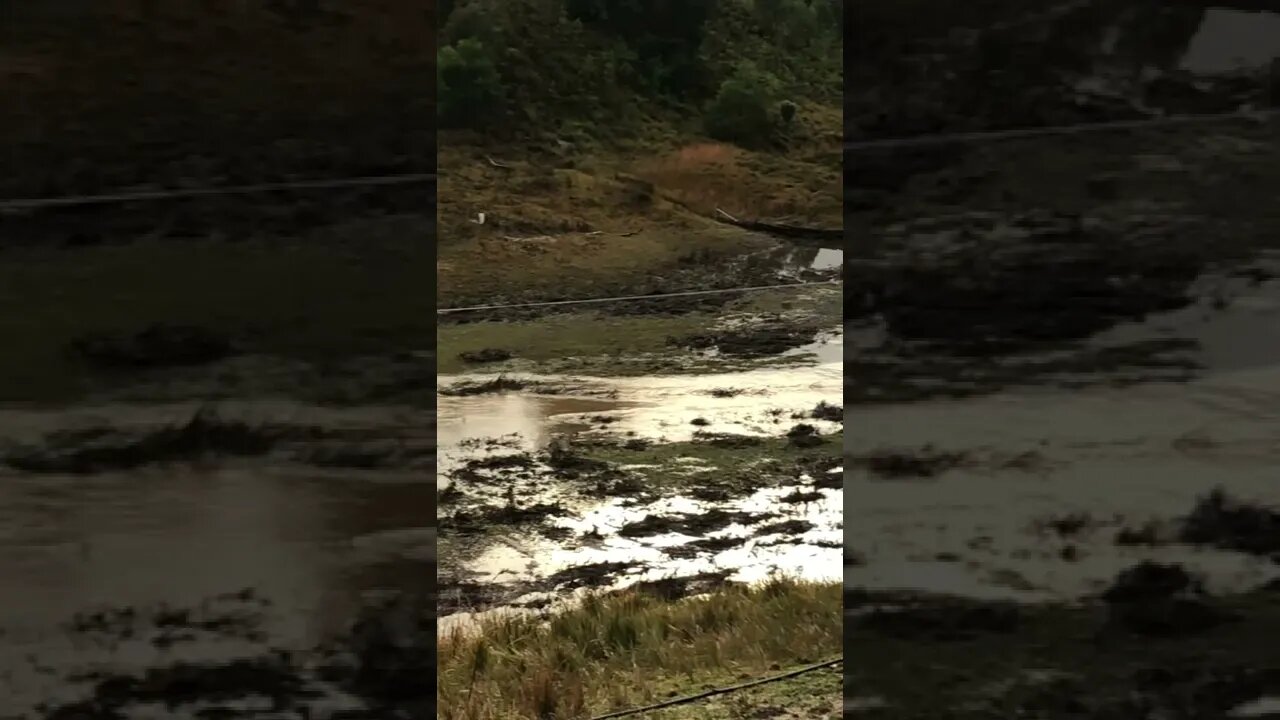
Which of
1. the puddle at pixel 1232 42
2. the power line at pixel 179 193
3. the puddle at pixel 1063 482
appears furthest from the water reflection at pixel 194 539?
the puddle at pixel 1232 42

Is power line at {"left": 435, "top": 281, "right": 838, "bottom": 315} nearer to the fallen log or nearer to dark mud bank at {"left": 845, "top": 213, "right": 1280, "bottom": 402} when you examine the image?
the fallen log

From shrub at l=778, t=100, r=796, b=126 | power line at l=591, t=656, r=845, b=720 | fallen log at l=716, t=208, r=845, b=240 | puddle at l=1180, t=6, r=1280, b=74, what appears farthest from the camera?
shrub at l=778, t=100, r=796, b=126

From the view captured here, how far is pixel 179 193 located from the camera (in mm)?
950

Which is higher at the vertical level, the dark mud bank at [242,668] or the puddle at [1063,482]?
the puddle at [1063,482]

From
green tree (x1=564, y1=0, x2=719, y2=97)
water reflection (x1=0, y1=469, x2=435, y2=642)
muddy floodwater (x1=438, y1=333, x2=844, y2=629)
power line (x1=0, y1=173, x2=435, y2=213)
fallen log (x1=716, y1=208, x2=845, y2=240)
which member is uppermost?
green tree (x1=564, y1=0, x2=719, y2=97)

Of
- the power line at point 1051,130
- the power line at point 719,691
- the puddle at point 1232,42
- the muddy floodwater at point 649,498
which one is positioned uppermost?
the puddle at point 1232,42

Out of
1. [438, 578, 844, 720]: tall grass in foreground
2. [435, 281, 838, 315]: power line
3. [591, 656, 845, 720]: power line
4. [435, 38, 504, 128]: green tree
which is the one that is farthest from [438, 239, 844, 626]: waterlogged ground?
[435, 38, 504, 128]: green tree

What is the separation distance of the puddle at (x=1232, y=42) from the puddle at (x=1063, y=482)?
0.27 m

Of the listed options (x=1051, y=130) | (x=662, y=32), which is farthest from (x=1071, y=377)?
(x=662, y=32)

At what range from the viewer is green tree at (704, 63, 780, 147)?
12984 millimetres

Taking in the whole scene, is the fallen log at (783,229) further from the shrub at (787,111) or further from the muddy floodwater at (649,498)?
the muddy floodwater at (649,498)

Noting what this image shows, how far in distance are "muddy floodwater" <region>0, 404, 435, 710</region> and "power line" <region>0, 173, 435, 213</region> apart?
0.60 feet

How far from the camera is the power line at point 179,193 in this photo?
3.10 feet

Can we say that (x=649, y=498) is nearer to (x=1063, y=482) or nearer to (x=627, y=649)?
(x=627, y=649)
